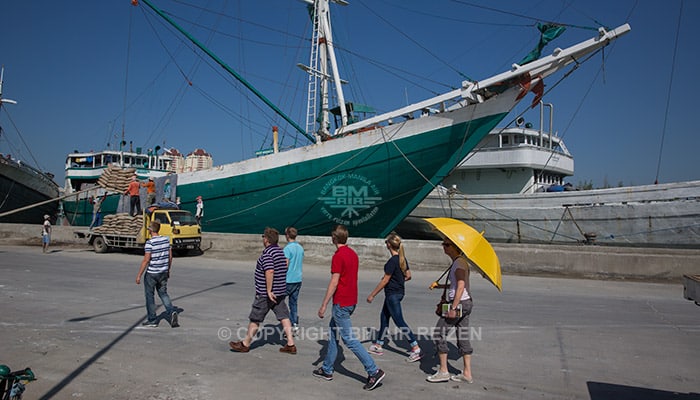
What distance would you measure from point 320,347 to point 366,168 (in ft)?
36.5

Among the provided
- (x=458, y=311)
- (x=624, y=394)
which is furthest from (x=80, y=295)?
(x=624, y=394)

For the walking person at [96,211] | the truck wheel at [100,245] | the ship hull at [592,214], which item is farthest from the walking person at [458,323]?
the walking person at [96,211]

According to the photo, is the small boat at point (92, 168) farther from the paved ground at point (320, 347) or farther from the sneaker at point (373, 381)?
the sneaker at point (373, 381)

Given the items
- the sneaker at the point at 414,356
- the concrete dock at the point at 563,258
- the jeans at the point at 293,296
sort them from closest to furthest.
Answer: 1. the sneaker at the point at 414,356
2. the jeans at the point at 293,296
3. the concrete dock at the point at 563,258

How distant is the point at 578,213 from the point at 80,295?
18840 millimetres

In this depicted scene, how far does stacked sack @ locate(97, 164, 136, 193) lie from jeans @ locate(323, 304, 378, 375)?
51.7 ft

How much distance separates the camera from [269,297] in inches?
195

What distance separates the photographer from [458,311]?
425cm

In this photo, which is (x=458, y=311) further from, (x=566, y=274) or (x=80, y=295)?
(x=566, y=274)

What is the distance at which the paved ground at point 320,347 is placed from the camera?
404 cm

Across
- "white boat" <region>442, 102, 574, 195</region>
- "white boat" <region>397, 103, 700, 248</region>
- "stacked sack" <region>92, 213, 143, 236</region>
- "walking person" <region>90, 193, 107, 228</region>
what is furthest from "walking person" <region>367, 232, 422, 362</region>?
"white boat" <region>442, 102, 574, 195</region>

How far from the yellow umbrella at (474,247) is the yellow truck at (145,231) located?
39.2ft

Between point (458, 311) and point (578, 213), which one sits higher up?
point (578, 213)

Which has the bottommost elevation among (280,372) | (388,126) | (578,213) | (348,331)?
(280,372)
